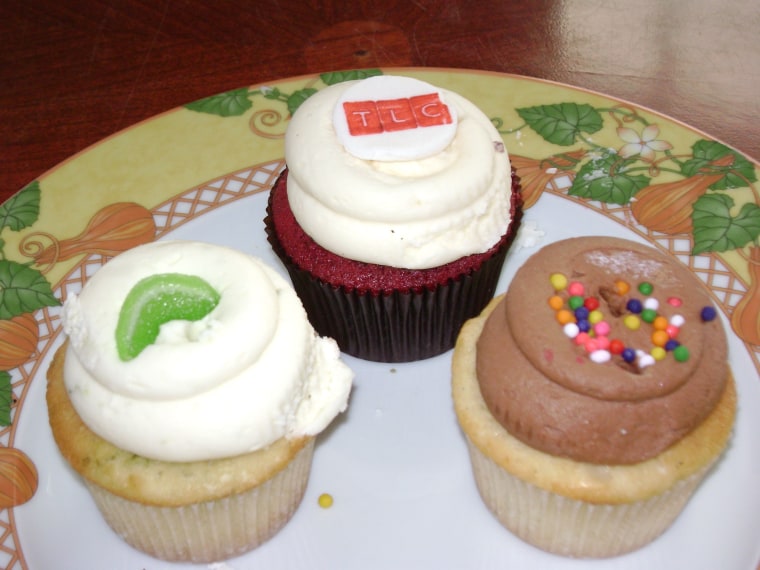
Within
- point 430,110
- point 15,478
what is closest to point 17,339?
point 15,478

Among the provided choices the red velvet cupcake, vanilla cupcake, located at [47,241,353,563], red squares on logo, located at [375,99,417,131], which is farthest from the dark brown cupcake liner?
red squares on logo, located at [375,99,417,131]

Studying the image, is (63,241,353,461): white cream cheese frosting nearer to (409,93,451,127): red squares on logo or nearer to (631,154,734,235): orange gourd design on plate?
(409,93,451,127): red squares on logo

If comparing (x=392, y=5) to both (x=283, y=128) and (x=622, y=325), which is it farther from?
(x=622, y=325)

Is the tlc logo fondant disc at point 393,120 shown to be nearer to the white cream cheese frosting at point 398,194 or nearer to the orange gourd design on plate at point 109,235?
the white cream cheese frosting at point 398,194

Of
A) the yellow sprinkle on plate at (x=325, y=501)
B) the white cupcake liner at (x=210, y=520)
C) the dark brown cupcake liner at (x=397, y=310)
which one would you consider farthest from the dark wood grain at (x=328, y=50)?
the yellow sprinkle on plate at (x=325, y=501)

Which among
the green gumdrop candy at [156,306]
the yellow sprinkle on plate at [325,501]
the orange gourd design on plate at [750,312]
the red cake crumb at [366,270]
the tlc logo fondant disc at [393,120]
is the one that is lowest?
the yellow sprinkle on plate at [325,501]

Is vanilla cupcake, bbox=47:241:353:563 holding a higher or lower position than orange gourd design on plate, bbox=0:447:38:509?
higher
